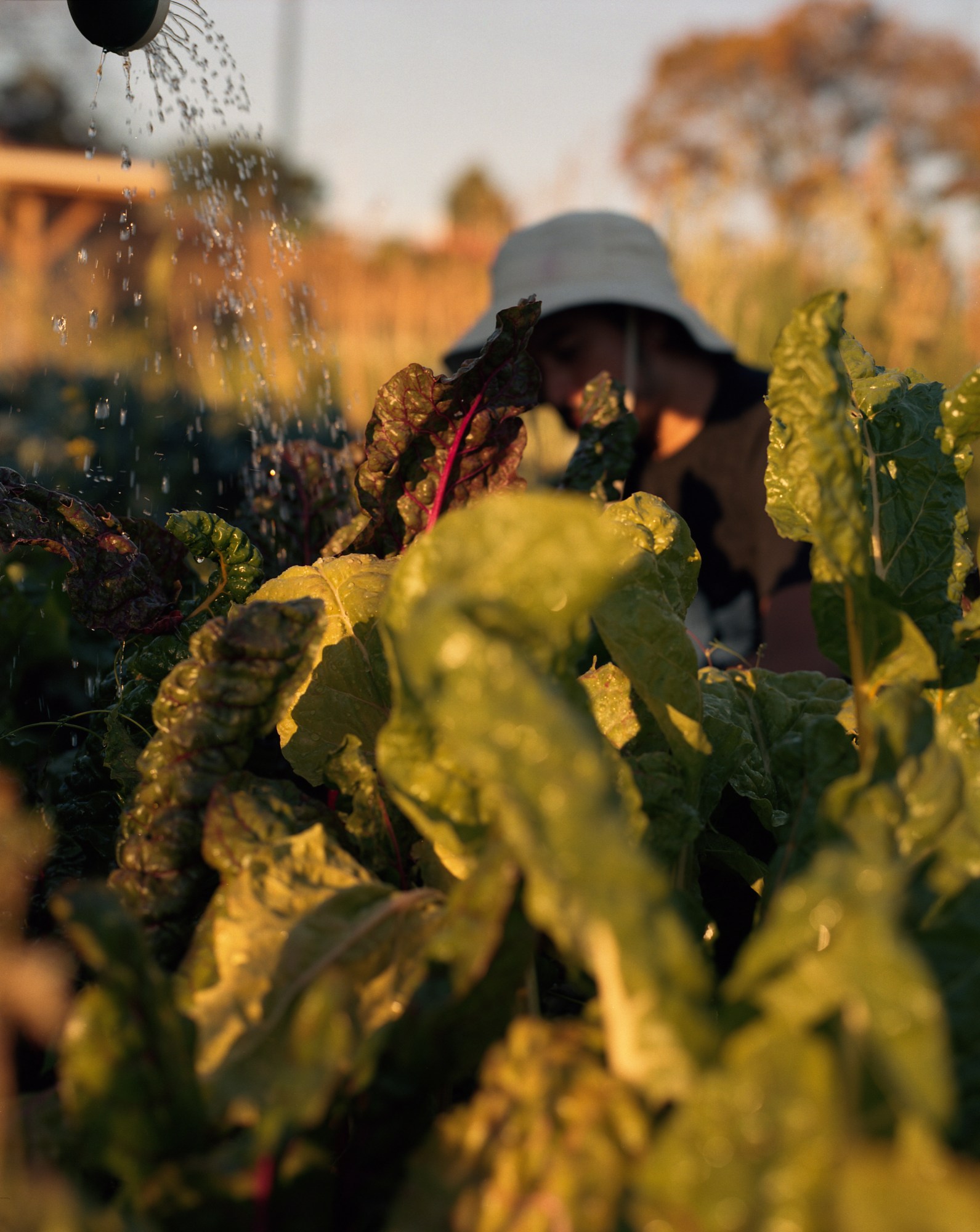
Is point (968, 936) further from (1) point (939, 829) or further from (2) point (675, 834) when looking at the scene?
(2) point (675, 834)

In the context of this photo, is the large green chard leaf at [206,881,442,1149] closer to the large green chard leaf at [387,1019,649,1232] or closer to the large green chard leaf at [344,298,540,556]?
the large green chard leaf at [387,1019,649,1232]

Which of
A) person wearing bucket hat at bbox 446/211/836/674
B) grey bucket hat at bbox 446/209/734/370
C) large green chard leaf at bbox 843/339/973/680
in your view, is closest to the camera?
large green chard leaf at bbox 843/339/973/680

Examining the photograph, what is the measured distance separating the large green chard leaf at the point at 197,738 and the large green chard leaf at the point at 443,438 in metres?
0.23

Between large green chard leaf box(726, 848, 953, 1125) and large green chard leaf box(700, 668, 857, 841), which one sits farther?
large green chard leaf box(700, 668, 857, 841)

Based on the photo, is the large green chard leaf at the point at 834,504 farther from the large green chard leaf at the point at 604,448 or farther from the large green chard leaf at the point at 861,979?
the large green chard leaf at the point at 604,448

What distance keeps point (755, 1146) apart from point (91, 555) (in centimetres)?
62

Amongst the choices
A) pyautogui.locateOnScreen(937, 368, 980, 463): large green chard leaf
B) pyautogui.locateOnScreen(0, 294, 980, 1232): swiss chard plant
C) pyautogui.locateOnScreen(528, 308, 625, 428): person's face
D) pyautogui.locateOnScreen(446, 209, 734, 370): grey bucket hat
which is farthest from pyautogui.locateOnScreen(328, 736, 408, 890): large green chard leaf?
pyautogui.locateOnScreen(528, 308, 625, 428): person's face

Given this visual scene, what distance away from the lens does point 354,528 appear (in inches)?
36.4

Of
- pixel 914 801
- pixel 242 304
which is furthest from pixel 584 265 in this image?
Answer: pixel 914 801

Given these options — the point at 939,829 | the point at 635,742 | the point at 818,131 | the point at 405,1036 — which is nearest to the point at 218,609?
the point at 635,742

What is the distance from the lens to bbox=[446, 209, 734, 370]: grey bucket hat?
11.0ft

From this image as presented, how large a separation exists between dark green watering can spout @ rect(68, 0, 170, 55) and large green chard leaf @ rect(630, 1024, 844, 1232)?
4.01 ft

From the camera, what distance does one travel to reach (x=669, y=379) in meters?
3.74

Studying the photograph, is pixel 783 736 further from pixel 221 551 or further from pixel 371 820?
pixel 221 551
